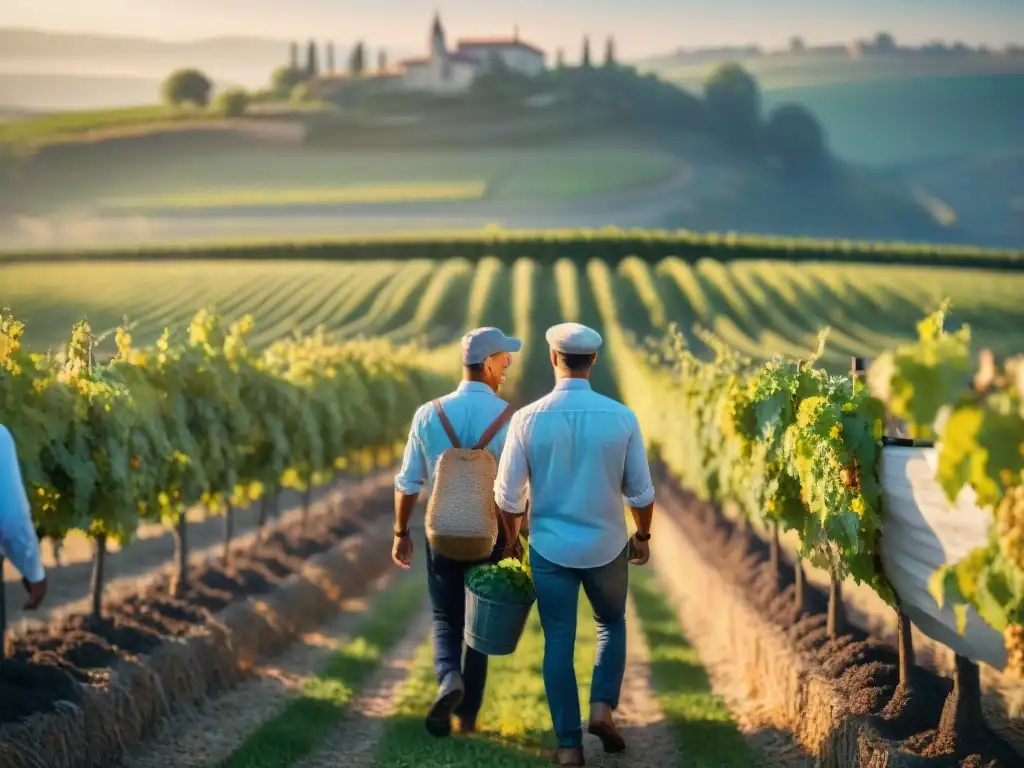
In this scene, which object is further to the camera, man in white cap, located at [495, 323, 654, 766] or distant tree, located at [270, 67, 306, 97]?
distant tree, located at [270, 67, 306, 97]

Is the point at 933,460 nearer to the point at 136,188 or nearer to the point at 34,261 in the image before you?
the point at 34,261

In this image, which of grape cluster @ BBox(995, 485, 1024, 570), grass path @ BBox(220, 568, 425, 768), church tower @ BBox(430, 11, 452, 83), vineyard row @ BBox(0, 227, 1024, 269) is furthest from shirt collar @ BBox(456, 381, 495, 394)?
church tower @ BBox(430, 11, 452, 83)

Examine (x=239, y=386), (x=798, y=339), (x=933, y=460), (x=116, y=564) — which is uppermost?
(x=933, y=460)

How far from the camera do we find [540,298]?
6781 cm

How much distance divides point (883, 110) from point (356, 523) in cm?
11544

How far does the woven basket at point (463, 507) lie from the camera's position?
7.16 meters

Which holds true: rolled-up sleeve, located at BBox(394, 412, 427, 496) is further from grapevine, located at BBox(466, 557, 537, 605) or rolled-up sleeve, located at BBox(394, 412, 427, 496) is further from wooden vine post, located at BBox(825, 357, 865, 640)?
wooden vine post, located at BBox(825, 357, 865, 640)

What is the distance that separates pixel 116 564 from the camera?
19266 millimetres

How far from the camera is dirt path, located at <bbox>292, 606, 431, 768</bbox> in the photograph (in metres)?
7.89

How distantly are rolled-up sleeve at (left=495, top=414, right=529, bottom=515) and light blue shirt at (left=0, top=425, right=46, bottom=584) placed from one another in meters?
2.05

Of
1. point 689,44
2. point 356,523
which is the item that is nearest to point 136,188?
point 689,44

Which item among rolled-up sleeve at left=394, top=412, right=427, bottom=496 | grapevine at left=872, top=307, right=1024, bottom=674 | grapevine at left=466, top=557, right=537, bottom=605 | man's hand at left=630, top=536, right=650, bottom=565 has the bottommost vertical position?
grapevine at left=466, top=557, right=537, bottom=605

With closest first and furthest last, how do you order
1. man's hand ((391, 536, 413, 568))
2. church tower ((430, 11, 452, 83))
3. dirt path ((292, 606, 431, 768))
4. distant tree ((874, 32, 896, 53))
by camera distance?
man's hand ((391, 536, 413, 568)), dirt path ((292, 606, 431, 768)), distant tree ((874, 32, 896, 53)), church tower ((430, 11, 452, 83))

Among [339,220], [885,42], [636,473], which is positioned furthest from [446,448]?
[885,42]
